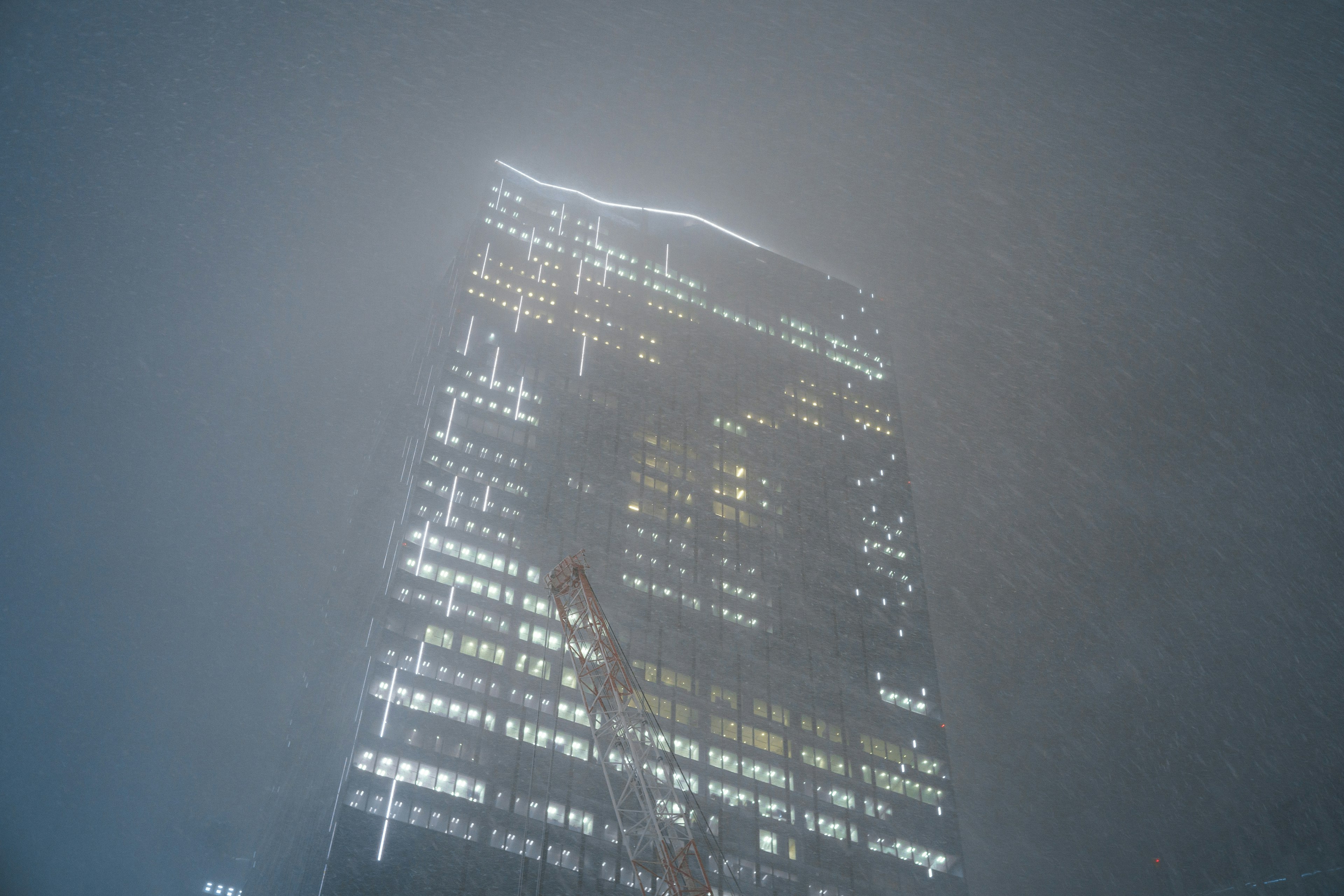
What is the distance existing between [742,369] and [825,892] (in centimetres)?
5382

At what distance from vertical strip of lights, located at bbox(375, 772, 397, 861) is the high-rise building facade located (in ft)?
0.57

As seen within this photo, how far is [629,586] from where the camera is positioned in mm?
75875

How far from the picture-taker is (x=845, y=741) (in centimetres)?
7569

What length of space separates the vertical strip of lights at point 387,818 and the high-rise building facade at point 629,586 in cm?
17

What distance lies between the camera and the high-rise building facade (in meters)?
58.1

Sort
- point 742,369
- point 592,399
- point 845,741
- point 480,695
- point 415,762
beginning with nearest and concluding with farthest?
point 415,762 → point 480,695 → point 845,741 → point 592,399 → point 742,369

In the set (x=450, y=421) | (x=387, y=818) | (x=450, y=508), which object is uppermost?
(x=450, y=421)

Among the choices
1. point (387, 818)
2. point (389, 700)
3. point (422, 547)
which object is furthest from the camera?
point (422, 547)

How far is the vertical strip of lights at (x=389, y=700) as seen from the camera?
5728 centimetres

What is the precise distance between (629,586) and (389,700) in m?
23.3

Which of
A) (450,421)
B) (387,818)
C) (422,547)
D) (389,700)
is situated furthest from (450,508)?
(387,818)

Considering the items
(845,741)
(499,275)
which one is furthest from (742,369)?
(845,741)

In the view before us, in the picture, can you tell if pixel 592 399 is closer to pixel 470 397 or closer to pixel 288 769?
pixel 470 397

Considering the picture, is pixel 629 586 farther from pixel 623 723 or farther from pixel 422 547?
pixel 623 723
